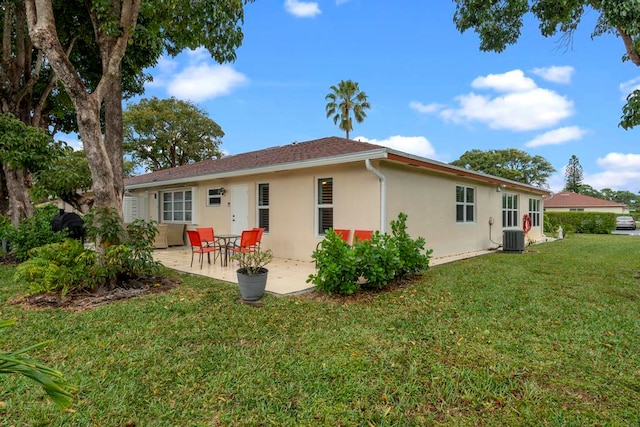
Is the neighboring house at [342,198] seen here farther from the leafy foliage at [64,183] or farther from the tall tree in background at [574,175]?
the tall tree in background at [574,175]

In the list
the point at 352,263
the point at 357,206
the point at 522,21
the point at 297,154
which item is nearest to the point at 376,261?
the point at 352,263

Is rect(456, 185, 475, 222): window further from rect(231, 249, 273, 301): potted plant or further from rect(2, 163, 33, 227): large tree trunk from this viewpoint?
rect(2, 163, 33, 227): large tree trunk

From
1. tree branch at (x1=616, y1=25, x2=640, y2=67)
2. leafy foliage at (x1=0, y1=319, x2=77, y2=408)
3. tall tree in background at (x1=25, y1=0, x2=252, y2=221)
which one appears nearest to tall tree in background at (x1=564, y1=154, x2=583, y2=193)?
tree branch at (x1=616, y1=25, x2=640, y2=67)

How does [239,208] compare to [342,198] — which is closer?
[342,198]

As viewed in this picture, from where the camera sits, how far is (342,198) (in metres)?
7.64

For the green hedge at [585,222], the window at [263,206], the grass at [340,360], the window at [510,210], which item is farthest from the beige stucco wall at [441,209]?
the green hedge at [585,222]

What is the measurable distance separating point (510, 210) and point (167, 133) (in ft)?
79.3

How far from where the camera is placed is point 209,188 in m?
11.0

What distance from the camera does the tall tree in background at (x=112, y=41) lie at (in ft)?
15.9

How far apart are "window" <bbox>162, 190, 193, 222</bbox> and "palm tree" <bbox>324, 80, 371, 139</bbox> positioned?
1609cm

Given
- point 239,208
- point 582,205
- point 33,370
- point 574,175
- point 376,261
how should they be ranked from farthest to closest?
point 574,175 → point 582,205 → point 239,208 → point 376,261 → point 33,370

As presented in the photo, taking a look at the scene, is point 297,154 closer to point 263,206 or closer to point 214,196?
point 263,206

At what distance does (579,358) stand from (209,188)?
1042 centimetres

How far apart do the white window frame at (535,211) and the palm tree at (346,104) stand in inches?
543
